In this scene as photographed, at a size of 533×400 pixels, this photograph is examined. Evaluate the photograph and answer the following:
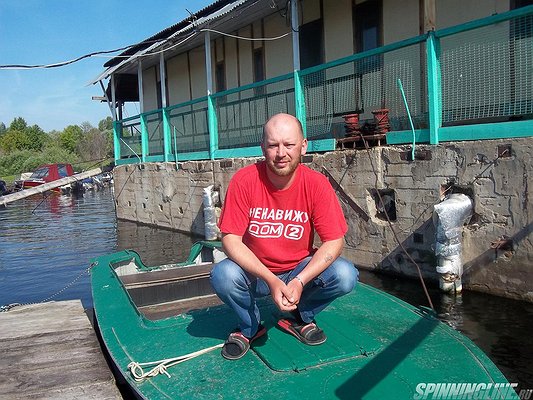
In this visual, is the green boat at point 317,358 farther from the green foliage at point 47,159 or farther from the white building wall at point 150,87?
the green foliage at point 47,159

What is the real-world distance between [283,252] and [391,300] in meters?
1.36

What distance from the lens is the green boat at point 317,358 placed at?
2891 millimetres

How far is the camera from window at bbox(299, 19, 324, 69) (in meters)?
11.4

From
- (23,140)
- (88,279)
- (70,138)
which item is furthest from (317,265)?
(70,138)

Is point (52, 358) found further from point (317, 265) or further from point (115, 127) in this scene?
point (115, 127)

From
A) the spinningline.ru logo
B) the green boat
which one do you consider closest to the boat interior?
the green boat

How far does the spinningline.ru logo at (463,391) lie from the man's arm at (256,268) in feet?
2.70

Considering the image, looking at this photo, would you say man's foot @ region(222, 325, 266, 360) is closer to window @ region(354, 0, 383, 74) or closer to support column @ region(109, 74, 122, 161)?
window @ region(354, 0, 383, 74)

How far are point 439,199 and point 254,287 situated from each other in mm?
4024

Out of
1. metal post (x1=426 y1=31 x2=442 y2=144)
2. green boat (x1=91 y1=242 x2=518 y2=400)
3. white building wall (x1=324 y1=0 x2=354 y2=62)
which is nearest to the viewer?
green boat (x1=91 y1=242 x2=518 y2=400)

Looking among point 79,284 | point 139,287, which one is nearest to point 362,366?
point 139,287

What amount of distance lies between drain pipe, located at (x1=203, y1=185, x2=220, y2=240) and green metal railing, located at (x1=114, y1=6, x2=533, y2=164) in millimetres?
951

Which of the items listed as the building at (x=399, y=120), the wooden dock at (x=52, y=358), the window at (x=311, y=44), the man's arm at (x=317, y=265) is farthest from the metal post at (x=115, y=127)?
the man's arm at (x=317, y=265)

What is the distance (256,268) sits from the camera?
3.16 metres
